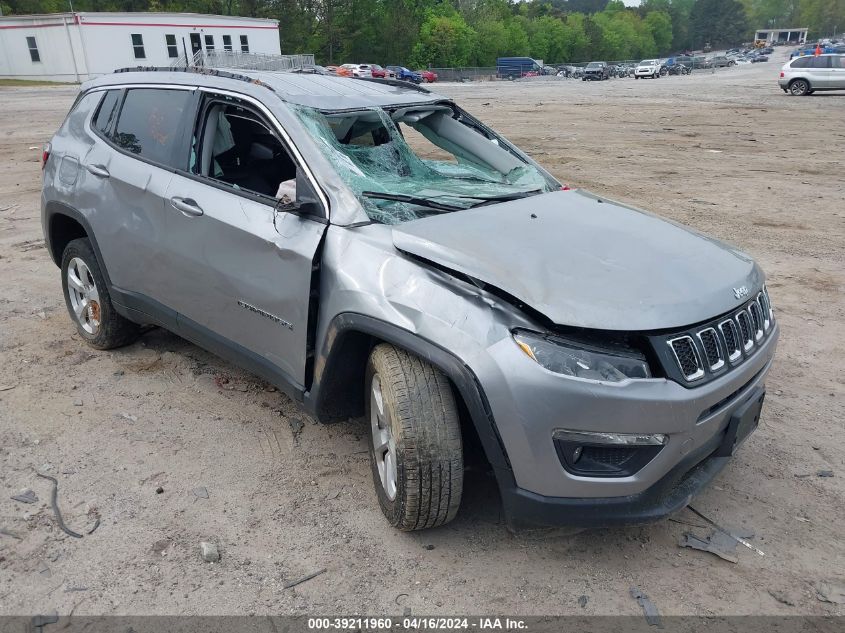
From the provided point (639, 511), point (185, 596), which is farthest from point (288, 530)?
point (639, 511)

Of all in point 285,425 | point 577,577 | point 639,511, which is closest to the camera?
point 639,511

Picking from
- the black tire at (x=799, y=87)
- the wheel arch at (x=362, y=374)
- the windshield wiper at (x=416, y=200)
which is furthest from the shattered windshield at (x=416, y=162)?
the black tire at (x=799, y=87)

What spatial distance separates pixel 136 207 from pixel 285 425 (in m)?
1.48

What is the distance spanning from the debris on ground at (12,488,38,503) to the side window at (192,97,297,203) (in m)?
1.73

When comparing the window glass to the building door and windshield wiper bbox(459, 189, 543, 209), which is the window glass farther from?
the building door

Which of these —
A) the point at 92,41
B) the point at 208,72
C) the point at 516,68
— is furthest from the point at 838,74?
the point at 92,41

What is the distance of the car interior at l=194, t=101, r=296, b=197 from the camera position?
3812 millimetres

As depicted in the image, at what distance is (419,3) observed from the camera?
7800 cm

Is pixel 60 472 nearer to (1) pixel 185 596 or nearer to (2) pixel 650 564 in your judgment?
(1) pixel 185 596

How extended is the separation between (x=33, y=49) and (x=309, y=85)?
53923 millimetres

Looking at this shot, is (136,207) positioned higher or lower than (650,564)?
higher

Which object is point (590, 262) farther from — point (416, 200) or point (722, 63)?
point (722, 63)

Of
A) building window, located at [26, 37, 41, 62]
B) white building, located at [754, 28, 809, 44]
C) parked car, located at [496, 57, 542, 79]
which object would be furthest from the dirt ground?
white building, located at [754, 28, 809, 44]

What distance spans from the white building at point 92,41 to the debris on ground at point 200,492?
48.4 meters
